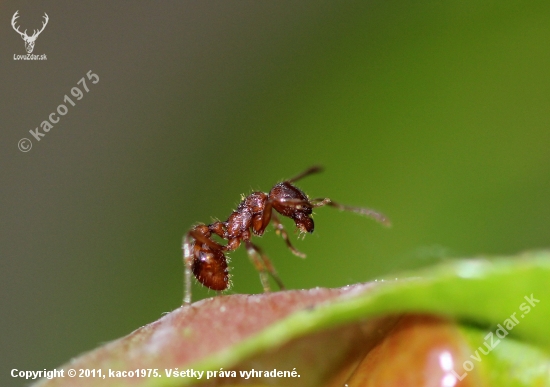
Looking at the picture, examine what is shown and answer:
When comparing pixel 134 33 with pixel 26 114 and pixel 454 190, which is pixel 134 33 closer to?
pixel 26 114

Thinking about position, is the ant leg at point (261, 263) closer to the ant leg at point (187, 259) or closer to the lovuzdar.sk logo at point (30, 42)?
the ant leg at point (187, 259)

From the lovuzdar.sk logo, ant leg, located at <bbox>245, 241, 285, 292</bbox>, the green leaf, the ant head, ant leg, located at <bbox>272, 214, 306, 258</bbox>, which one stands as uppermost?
the lovuzdar.sk logo

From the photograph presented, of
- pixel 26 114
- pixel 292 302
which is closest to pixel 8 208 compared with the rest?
pixel 26 114

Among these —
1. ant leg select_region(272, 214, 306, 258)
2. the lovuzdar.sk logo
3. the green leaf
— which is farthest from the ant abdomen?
the lovuzdar.sk logo

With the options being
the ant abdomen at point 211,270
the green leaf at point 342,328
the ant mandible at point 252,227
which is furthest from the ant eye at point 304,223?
the green leaf at point 342,328

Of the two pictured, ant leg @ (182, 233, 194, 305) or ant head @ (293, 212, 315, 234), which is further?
ant head @ (293, 212, 315, 234)

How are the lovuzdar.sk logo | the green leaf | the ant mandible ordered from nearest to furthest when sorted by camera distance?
1. the green leaf
2. the ant mandible
3. the lovuzdar.sk logo

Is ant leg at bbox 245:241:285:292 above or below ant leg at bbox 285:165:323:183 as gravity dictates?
below

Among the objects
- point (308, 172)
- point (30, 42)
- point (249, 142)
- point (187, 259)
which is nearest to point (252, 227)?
point (308, 172)

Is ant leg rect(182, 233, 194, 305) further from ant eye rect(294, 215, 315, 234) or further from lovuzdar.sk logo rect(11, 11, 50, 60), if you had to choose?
lovuzdar.sk logo rect(11, 11, 50, 60)
